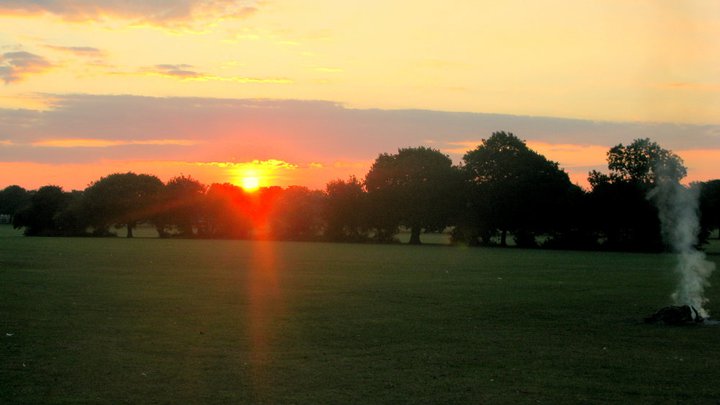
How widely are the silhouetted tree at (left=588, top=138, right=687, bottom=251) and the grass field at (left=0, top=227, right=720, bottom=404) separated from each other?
51.7 m

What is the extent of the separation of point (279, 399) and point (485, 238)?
260 feet

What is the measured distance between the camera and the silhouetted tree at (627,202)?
251ft

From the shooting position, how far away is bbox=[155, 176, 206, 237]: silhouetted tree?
368 ft

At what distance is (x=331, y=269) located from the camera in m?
38.5

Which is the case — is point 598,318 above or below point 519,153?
below

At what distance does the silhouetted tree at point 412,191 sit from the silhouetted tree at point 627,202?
1614cm

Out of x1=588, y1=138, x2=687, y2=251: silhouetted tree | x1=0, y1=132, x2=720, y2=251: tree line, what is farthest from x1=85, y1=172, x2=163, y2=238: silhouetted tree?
x1=588, y1=138, x2=687, y2=251: silhouetted tree

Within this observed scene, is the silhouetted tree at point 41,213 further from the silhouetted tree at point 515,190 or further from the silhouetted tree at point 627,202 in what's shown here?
the silhouetted tree at point 627,202

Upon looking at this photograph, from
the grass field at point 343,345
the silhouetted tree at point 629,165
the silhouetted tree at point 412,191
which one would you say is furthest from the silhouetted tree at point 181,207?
the grass field at point 343,345

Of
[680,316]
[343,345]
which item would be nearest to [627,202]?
[680,316]

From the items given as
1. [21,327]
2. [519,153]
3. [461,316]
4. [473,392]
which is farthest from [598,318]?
[519,153]

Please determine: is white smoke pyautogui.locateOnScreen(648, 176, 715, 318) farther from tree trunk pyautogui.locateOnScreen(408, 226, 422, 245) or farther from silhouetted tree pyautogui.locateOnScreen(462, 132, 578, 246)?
tree trunk pyautogui.locateOnScreen(408, 226, 422, 245)

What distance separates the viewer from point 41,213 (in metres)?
118

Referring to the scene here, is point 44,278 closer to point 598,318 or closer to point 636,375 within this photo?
point 598,318
